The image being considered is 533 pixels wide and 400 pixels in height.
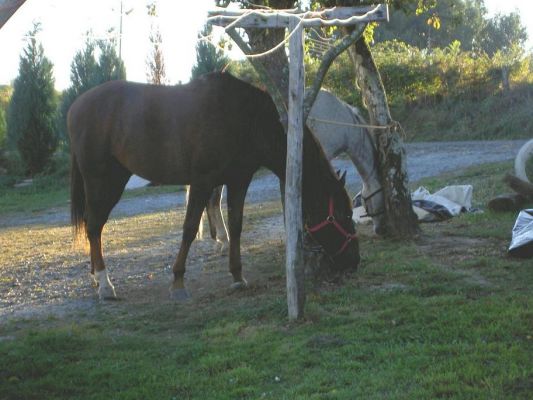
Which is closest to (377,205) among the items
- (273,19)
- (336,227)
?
(336,227)

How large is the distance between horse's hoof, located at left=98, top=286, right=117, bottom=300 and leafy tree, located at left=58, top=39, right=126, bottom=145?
1857 centimetres

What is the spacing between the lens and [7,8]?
3779 millimetres

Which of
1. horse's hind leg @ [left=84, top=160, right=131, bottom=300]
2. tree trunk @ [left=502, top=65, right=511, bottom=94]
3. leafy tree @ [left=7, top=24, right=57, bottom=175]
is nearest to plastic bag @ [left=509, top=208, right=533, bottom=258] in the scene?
horse's hind leg @ [left=84, top=160, right=131, bottom=300]

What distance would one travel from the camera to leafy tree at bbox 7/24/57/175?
80.8ft

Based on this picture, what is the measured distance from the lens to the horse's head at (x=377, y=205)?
8.78 metres

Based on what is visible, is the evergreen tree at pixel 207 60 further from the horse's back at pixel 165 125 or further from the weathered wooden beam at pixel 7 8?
the weathered wooden beam at pixel 7 8

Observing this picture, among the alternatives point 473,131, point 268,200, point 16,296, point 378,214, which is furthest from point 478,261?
point 473,131

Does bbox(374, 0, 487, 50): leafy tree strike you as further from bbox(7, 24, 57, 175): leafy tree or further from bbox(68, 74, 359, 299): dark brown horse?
bbox(68, 74, 359, 299): dark brown horse

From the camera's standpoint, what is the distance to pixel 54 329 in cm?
573

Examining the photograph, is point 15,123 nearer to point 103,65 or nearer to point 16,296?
point 103,65

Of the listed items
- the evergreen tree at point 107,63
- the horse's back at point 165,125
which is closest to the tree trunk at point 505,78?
the evergreen tree at point 107,63

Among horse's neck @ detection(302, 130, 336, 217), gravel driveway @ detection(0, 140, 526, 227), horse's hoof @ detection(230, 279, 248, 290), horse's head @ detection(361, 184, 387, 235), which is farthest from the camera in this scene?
gravel driveway @ detection(0, 140, 526, 227)

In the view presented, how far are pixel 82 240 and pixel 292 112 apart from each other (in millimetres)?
3333

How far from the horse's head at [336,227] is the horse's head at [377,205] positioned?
2.35 metres
